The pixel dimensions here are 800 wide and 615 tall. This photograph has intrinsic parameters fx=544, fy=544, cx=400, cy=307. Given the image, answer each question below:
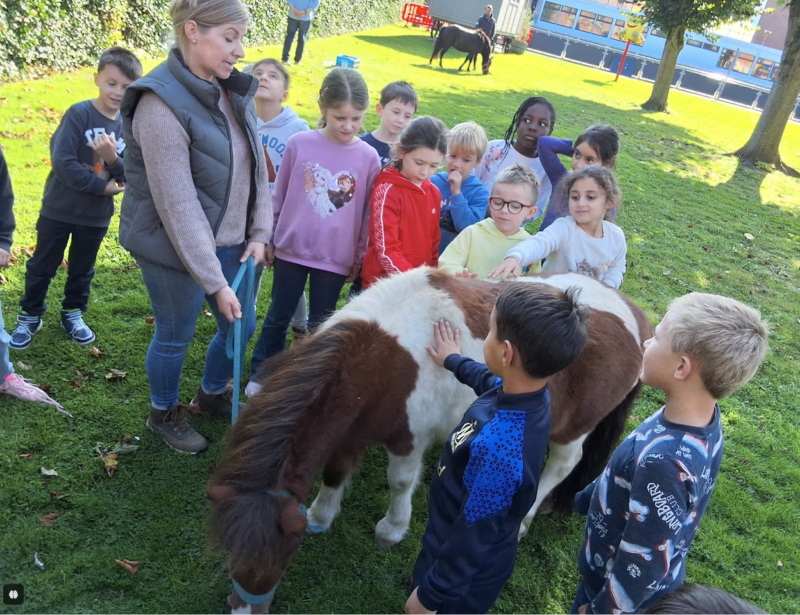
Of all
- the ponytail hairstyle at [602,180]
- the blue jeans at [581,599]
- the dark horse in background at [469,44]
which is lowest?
the blue jeans at [581,599]

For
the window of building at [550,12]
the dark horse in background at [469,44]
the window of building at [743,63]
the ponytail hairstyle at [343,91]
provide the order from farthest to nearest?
the window of building at [550,12]
the window of building at [743,63]
the dark horse in background at [469,44]
the ponytail hairstyle at [343,91]

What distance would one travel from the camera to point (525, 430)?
1.72m

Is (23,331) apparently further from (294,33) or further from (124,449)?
(294,33)

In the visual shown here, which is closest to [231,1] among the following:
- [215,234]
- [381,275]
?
[215,234]

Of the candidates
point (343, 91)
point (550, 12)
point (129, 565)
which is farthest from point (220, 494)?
point (550, 12)

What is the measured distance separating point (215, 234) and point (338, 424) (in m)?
1.13

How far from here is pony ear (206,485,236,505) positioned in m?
1.86

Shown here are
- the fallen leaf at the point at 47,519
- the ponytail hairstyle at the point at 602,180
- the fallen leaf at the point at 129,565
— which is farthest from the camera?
the ponytail hairstyle at the point at 602,180

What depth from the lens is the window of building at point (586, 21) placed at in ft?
128

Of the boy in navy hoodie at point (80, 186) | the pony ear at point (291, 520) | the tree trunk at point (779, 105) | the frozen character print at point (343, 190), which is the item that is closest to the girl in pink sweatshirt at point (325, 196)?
the frozen character print at point (343, 190)

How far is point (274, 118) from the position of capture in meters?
4.11

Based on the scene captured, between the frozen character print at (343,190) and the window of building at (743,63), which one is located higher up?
the window of building at (743,63)

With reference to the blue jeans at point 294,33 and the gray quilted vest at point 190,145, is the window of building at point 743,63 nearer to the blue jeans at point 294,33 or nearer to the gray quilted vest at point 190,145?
the blue jeans at point 294,33

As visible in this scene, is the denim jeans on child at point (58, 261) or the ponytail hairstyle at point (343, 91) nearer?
the ponytail hairstyle at point (343, 91)
